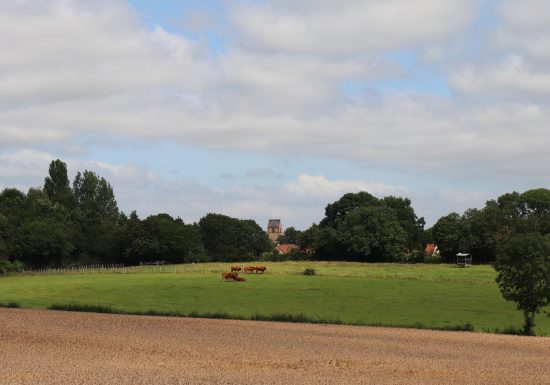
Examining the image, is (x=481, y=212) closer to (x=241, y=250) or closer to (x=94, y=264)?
(x=241, y=250)

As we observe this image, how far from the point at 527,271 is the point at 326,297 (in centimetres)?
2571

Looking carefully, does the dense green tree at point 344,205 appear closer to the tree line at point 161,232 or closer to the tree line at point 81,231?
the tree line at point 161,232

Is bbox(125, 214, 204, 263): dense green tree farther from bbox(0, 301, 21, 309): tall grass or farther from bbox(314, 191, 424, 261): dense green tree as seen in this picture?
bbox(0, 301, 21, 309): tall grass

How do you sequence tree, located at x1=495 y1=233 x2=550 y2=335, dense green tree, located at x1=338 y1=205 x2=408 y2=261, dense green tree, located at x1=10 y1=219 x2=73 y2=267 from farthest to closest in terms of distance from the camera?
dense green tree, located at x1=338 y1=205 x2=408 y2=261, dense green tree, located at x1=10 y1=219 x2=73 y2=267, tree, located at x1=495 y1=233 x2=550 y2=335

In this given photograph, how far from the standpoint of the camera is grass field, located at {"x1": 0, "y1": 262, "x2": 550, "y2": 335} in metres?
47.0

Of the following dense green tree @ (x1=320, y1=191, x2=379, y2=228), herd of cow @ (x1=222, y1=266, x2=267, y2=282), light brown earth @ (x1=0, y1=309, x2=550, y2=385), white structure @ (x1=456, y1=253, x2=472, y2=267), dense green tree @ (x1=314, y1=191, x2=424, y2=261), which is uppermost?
dense green tree @ (x1=320, y1=191, x2=379, y2=228)

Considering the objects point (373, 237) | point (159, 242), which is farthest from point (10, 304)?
point (373, 237)

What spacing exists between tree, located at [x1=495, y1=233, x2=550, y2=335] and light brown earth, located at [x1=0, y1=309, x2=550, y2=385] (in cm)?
310

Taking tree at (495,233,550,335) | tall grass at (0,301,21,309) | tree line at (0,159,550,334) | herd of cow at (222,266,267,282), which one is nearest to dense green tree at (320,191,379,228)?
tree line at (0,159,550,334)

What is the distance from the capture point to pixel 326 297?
61.0 meters

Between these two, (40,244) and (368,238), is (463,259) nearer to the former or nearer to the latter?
(368,238)

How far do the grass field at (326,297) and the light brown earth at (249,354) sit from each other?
8.46 m

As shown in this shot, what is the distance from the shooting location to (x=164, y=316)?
43.5m

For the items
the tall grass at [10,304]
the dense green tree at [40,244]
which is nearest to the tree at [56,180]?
the dense green tree at [40,244]
